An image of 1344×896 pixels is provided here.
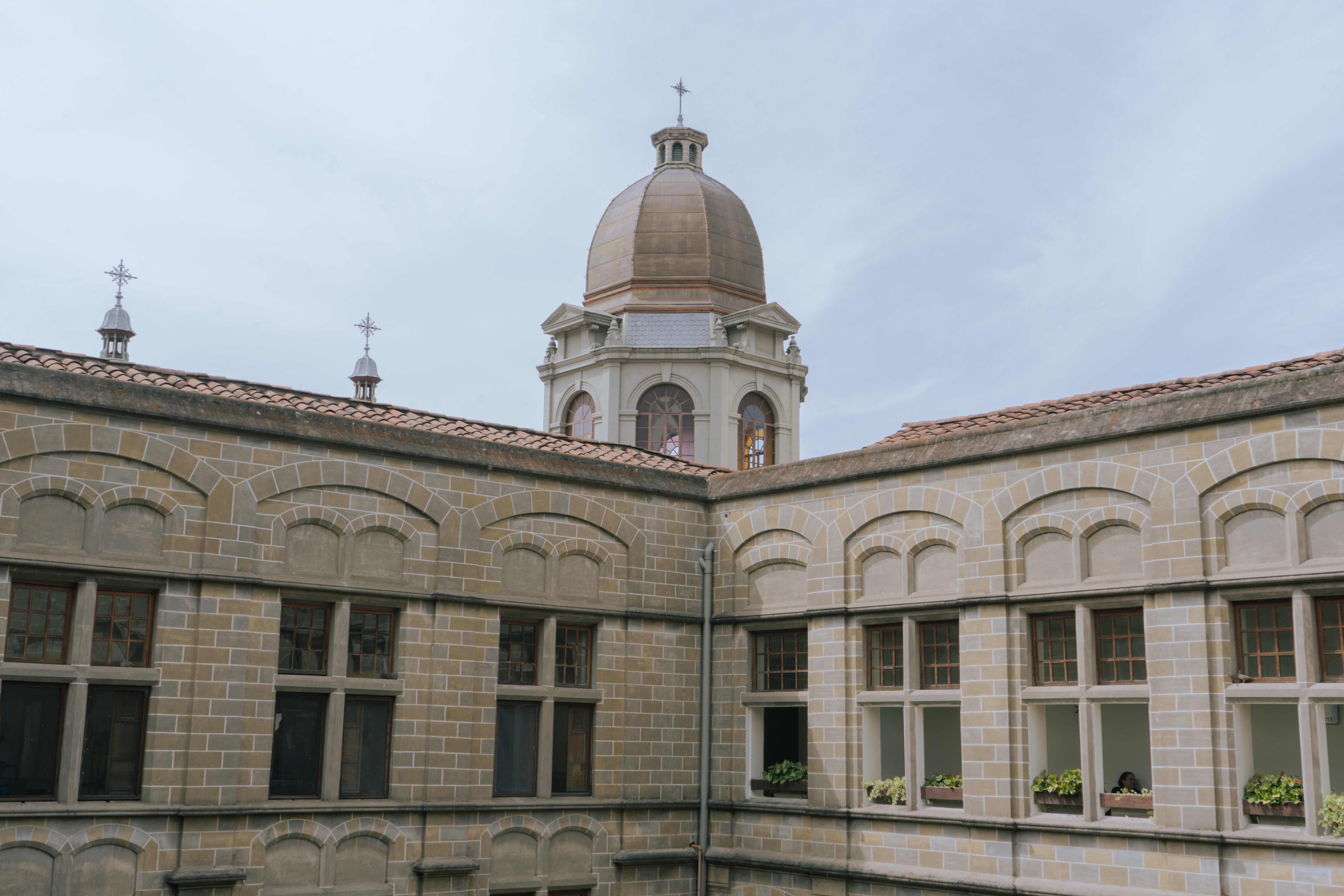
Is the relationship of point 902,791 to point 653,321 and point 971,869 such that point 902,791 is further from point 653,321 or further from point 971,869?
point 653,321

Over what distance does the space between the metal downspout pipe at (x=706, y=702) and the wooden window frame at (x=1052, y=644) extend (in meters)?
5.43

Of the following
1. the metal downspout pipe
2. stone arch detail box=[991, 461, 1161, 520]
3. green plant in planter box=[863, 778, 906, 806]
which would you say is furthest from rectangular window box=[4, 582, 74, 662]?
stone arch detail box=[991, 461, 1161, 520]

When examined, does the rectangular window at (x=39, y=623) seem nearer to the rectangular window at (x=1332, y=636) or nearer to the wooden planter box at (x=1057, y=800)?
the wooden planter box at (x=1057, y=800)

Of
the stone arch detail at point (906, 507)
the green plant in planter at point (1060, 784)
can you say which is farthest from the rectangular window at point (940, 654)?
the green plant in planter at point (1060, 784)

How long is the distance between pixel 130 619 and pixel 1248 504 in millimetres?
13180

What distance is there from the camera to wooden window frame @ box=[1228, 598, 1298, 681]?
15.2 metres

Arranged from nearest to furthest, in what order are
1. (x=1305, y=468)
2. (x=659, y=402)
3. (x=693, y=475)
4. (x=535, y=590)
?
(x=1305, y=468) < (x=535, y=590) < (x=693, y=475) < (x=659, y=402)

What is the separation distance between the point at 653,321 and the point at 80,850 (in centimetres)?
2213

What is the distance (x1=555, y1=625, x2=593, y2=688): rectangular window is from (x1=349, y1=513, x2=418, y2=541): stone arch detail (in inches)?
108

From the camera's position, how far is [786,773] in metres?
19.9

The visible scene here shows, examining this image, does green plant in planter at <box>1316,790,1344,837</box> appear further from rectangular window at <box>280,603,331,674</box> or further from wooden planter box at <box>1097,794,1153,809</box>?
rectangular window at <box>280,603,331,674</box>

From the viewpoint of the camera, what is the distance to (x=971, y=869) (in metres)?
17.2

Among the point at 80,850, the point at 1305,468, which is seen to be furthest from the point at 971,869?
the point at 80,850

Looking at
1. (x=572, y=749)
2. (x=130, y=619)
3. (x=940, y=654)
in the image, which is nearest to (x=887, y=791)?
(x=940, y=654)
